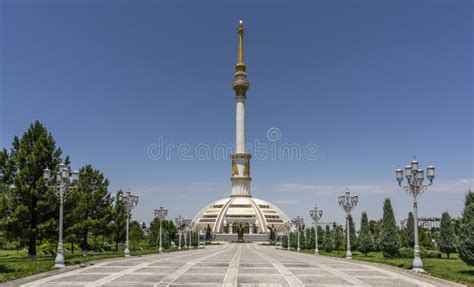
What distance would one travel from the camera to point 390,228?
1129 inches

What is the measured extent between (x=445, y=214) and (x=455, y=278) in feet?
68.2

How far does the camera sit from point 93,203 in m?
35.8

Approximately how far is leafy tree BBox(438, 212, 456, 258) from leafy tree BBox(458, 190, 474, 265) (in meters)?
17.5

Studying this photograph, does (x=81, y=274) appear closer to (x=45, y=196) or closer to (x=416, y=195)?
(x=45, y=196)

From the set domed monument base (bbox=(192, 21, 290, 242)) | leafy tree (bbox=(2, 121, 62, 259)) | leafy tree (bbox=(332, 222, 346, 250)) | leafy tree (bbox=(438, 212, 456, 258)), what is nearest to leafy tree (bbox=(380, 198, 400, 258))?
leafy tree (bbox=(438, 212, 456, 258))

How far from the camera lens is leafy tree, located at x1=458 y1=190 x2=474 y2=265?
648 inches

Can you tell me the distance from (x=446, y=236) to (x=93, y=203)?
30.0m

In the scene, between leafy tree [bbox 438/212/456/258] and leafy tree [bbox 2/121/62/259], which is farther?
leafy tree [bbox 438/212/456/258]

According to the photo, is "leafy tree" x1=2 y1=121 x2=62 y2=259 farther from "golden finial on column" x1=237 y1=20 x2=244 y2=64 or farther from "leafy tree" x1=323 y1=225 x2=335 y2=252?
"golden finial on column" x1=237 y1=20 x2=244 y2=64

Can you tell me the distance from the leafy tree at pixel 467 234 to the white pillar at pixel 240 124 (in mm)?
77779

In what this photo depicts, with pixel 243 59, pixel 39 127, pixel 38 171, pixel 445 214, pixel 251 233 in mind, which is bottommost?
pixel 251 233

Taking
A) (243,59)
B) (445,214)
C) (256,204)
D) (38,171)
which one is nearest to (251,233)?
(256,204)

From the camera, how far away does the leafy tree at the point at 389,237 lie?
93.9 ft

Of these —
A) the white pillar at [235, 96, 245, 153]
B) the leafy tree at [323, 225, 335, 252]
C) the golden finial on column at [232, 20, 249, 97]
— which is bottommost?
the leafy tree at [323, 225, 335, 252]
